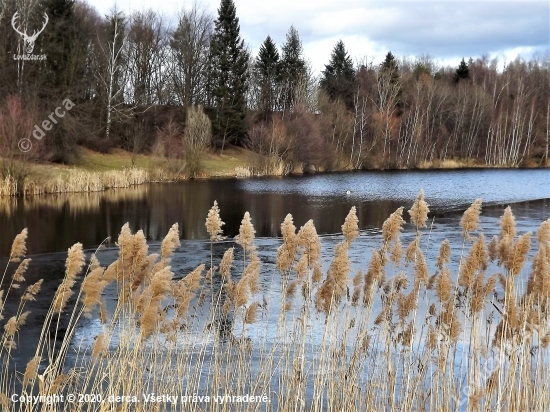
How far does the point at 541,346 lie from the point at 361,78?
58.8 m

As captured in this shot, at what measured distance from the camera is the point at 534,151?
5956 centimetres

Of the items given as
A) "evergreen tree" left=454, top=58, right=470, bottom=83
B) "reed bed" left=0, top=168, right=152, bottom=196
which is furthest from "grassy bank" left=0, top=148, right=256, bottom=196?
"evergreen tree" left=454, top=58, right=470, bottom=83

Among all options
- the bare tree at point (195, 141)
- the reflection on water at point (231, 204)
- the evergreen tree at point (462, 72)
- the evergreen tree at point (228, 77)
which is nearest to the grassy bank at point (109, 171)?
the bare tree at point (195, 141)

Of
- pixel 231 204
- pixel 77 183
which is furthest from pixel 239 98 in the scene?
pixel 231 204

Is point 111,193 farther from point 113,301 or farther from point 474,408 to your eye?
point 474,408

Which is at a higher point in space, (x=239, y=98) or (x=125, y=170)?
(x=239, y=98)

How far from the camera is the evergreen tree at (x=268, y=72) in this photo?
194ft

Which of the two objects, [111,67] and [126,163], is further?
[111,67]

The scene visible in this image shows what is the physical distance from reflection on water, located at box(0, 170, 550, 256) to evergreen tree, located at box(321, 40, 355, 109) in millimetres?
22162

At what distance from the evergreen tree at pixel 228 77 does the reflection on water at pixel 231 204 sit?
13.9 m

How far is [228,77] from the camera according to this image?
53438 millimetres

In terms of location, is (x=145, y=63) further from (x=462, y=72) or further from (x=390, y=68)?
(x=462, y=72)

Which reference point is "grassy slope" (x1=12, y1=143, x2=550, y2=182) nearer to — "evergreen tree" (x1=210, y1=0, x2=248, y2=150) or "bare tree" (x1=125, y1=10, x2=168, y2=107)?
"evergreen tree" (x1=210, y1=0, x2=248, y2=150)

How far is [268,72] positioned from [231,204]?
36863mm
